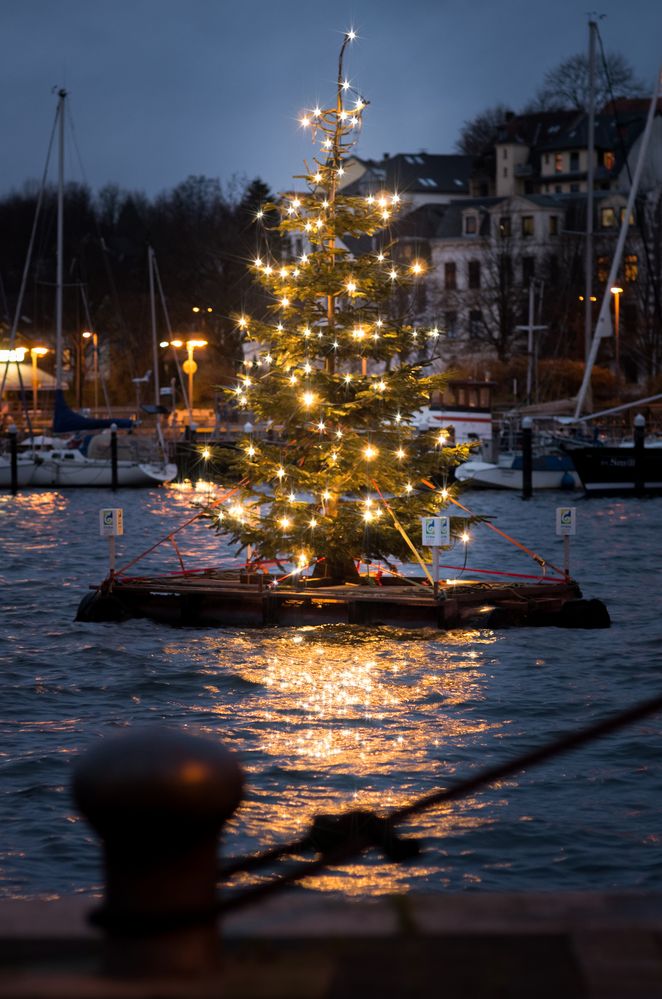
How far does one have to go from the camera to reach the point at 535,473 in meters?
66.9

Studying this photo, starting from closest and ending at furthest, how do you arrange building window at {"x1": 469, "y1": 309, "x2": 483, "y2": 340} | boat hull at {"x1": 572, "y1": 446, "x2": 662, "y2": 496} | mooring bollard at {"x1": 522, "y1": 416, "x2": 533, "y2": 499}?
1. boat hull at {"x1": 572, "y1": 446, "x2": 662, "y2": 496}
2. mooring bollard at {"x1": 522, "y1": 416, "x2": 533, "y2": 499}
3. building window at {"x1": 469, "y1": 309, "x2": 483, "y2": 340}

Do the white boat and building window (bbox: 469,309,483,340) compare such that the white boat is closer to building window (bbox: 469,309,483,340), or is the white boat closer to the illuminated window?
building window (bbox: 469,309,483,340)

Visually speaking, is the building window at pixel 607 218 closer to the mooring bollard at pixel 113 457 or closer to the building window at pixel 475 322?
the building window at pixel 475 322

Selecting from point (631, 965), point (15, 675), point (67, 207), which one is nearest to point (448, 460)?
point (15, 675)

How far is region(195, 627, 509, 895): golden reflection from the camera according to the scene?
11.7m

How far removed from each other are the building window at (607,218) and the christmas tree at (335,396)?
8831cm

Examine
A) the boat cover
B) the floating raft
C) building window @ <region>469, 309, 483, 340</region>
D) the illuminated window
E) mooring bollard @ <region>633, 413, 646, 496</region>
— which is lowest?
the floating raft

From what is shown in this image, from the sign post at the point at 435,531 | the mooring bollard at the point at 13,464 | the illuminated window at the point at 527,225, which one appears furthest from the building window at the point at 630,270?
the sign post at the point at 435,531

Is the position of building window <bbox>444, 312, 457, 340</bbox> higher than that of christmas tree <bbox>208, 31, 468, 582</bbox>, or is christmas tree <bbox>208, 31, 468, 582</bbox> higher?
building window <bbox>444, 312, 457, 340</bbox>

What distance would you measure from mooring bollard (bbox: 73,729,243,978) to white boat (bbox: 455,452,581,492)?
2482 inches

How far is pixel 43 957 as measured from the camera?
3676mm

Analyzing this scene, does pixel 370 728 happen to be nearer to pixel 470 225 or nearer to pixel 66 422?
pixel 66 422

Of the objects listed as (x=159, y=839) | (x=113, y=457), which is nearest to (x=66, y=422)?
(x=113, y=457)

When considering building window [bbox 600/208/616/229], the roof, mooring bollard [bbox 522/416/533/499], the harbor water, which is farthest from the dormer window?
the harbor water
